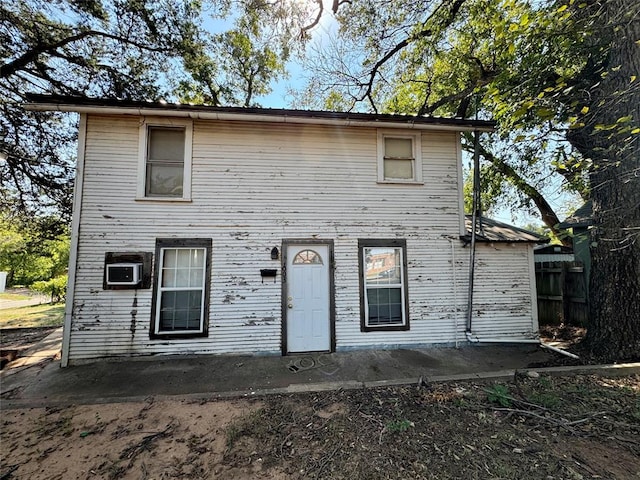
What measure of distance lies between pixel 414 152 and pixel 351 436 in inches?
221

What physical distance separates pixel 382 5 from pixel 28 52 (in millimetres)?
9972

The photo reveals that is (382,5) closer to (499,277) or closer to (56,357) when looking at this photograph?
(499,277)

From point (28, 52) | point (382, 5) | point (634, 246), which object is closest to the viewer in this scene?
point (634, 246)

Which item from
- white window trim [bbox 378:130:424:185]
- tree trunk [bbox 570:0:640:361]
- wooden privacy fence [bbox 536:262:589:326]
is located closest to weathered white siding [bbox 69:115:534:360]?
white window trim [bbox 378:130:424:185]

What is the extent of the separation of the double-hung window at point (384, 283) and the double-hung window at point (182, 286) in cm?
324

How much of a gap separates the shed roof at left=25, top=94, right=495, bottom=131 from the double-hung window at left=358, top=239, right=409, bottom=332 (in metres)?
2.60

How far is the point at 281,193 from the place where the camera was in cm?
584

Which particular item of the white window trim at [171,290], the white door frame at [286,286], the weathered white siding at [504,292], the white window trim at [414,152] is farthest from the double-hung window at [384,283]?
the white window trim at [171,290]

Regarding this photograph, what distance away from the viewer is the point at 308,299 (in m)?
5.70

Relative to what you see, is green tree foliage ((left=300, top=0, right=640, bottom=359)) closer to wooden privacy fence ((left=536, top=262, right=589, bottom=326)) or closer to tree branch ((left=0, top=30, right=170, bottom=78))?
wooden privacy fence ((left=536, top=262, right=589, bottom=326))

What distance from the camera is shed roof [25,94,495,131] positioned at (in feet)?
16.7

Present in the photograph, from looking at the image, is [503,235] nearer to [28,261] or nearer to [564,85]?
[564,85]

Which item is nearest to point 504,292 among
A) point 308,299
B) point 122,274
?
point 308,299

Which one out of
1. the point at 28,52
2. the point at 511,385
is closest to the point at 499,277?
the point at 511,385
